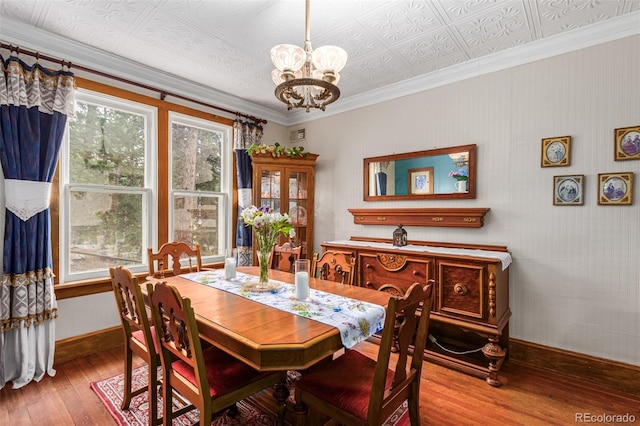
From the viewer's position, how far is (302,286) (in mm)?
1797

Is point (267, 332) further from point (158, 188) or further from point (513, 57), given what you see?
point (513, 57)

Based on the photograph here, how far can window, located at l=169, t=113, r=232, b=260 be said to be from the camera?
340cm

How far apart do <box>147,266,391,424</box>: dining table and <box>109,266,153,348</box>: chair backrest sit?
0.84 feet

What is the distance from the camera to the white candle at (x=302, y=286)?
70.3 inches

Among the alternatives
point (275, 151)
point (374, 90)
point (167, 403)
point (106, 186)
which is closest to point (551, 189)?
point (374, 90)

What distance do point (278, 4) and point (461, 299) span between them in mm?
2485

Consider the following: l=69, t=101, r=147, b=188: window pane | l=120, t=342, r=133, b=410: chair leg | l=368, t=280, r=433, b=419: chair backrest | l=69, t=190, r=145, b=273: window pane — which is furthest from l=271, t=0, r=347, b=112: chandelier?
l=69, t=190, r=145, b=273: window pane

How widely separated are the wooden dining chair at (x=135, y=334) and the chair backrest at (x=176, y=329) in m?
0.16

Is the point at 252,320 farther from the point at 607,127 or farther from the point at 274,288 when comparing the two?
the point at 607,127

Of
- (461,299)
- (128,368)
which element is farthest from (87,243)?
(461,299)

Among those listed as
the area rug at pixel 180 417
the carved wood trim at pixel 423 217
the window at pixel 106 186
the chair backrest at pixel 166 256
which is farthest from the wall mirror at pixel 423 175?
the window at pixel 106 186

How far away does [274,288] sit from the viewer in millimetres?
1992

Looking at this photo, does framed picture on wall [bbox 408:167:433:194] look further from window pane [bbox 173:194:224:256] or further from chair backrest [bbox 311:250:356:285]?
window pane [bbox 173:194:224:256]

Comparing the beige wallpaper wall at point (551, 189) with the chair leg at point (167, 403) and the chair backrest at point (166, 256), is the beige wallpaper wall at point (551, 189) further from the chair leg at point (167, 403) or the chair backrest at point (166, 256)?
the chair leg at point (167, 403)
